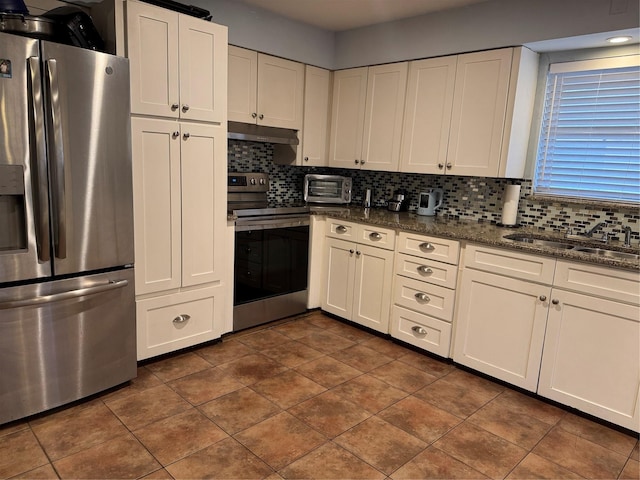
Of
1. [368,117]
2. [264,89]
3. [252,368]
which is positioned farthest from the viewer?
[368,117]

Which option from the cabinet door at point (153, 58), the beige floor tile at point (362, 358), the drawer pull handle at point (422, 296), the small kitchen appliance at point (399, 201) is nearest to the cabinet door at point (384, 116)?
the small kitchen appliance at point (399, 201)

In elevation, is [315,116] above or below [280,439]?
A: above

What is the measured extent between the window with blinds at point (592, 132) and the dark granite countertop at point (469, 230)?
0.36 metres

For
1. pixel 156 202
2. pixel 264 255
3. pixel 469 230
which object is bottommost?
pixel 264 255

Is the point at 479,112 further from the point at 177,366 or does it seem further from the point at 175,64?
the point at 177,366

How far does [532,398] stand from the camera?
2596 millimetres

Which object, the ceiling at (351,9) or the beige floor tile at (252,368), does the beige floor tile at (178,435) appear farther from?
the ceiling at (351,9)

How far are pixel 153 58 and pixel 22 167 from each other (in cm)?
96

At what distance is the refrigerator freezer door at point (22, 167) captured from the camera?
185cm

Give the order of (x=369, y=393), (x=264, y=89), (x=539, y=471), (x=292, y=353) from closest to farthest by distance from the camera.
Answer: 1. (x=539, y=471)
2. (x=369, y=393)
3. (x=292, y=353)
4. (x=264, y=89)

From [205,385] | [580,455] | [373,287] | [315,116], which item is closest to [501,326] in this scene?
[580,455]

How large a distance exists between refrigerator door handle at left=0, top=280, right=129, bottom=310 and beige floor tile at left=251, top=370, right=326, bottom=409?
3.19 feet

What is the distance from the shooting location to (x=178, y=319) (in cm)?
282

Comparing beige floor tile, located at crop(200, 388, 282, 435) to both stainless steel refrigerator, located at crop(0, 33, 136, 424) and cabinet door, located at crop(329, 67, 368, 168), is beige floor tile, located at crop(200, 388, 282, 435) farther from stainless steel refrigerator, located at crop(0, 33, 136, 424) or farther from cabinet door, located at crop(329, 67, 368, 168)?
cabinet door, located at crop(329, 67, 368, 168)
